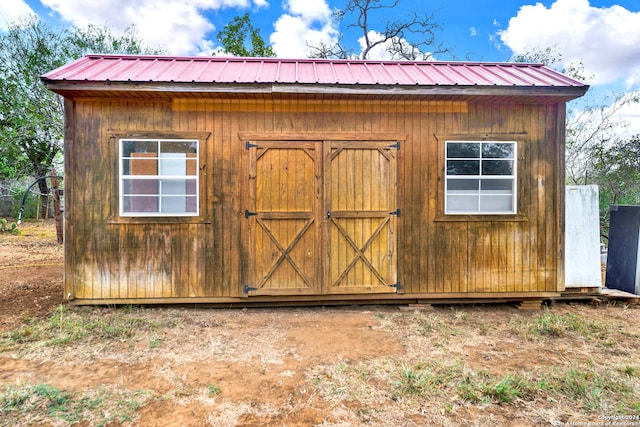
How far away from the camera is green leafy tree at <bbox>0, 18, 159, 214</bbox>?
32.0 ft

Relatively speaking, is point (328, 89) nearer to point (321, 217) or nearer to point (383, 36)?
point (321, 217)

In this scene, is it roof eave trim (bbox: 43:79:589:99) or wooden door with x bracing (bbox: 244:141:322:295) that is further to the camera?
wooden door with x bracing (bbox: 244:141:322:295)

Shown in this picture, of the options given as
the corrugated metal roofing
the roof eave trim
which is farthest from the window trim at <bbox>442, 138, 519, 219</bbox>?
the corrugated metal roofing

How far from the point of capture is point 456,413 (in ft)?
6.92

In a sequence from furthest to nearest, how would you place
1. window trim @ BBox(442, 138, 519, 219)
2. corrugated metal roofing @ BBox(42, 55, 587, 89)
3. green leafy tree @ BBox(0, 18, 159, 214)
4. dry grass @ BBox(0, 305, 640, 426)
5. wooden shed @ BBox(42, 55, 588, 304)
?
1. green leafy tree @ BBox(0, 18, 159, 214)
2. window trim @ BBox(442, 138, 519, 219)
3. wooden shed @ BBox(42, 55, 588, 304)
4. corrugated metal roofing @ BBox(42, 55, 587, 89)
5. dry grass @ BBox(0, 305, 640, 426)

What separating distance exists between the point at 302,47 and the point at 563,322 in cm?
1343

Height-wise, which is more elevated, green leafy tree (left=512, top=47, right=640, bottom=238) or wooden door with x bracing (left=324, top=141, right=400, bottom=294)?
green leafy tree (left=512, top=47, right=640, bottom=238)

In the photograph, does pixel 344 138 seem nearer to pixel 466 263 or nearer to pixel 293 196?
pixel 293 196

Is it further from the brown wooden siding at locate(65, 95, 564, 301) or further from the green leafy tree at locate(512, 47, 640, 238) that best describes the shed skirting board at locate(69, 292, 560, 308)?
the green leafy tree at locate(512, 47, 640, 238)

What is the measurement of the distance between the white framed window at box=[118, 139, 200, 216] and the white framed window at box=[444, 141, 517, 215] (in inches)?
132

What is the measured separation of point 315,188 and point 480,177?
221 cm

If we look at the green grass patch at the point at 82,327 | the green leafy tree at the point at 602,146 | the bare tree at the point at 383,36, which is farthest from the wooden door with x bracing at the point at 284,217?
the bare tree at the point at 383,36

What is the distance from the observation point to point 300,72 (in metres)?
4.39

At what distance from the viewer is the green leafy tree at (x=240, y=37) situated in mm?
13344
